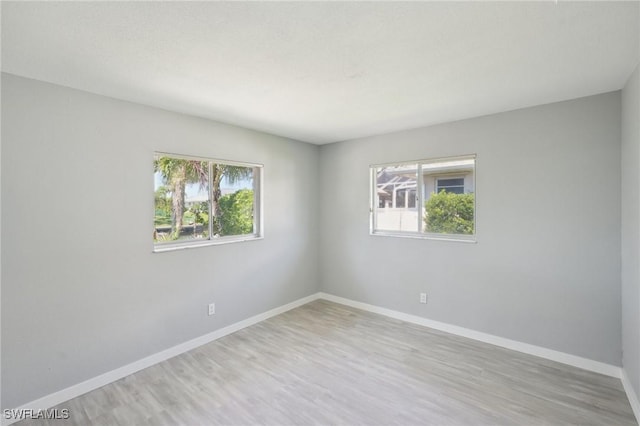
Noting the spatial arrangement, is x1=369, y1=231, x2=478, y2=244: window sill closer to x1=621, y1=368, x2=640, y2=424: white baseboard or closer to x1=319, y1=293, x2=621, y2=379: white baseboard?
x1=319, y1=293, x2=621, y2=379: white baseboard

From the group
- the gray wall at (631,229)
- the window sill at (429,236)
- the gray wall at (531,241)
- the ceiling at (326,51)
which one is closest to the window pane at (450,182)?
the gray wall at (531,241)

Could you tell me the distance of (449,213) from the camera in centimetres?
348

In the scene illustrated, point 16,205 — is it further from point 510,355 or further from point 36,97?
point 510,355

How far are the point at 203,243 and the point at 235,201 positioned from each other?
0.67m

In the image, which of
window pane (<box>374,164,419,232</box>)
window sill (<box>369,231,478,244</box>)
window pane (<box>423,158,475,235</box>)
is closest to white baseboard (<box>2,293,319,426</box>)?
window sill (<box>369,231,478,244</box>)

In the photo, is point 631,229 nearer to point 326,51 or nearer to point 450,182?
point 450,182

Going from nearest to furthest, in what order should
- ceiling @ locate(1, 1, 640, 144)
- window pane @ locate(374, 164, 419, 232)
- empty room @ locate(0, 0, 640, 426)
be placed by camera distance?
ceiling @ locate(1, 1, 640, 144) < empty room @ locate(0, 0, 640, 426) < window pane @ locate(374, 164, 419, 232)

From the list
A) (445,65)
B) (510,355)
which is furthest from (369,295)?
(445,65)

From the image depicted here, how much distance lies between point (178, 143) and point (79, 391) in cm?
227

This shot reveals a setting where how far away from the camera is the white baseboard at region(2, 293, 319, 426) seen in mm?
2141

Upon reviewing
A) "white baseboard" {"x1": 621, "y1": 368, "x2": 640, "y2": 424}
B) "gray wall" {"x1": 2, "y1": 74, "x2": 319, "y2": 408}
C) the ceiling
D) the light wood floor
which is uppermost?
the ceiling

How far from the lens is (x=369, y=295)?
409cm

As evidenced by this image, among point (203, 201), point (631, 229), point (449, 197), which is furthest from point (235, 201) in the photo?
point (631, 229)

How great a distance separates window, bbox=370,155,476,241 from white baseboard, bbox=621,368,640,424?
161 centimetres
